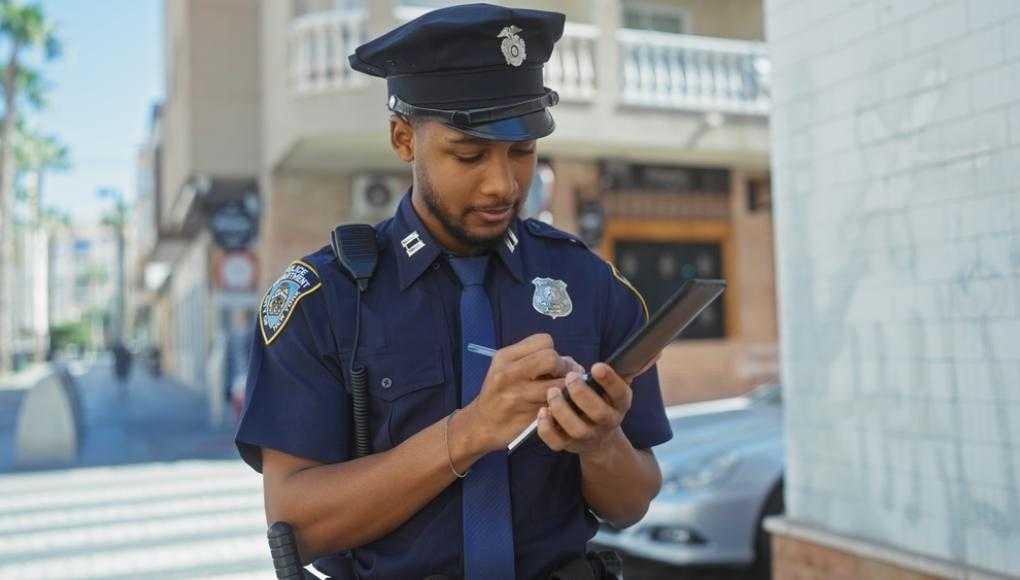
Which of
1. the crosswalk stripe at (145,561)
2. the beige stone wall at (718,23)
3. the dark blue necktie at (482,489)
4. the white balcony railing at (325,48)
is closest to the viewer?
the dark blue necktie at (482,489)

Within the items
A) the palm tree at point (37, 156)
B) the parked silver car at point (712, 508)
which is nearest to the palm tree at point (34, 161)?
the palm tree at point (37, 156)

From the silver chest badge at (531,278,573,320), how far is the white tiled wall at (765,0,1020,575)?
69.0 inches

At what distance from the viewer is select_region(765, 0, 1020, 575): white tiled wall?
3.00m

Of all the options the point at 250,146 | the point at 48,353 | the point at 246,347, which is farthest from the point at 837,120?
the point at 48,353

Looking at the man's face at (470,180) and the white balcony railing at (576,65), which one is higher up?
the white balcony railing at (576,65)

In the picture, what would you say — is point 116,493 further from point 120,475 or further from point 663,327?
point 663,327

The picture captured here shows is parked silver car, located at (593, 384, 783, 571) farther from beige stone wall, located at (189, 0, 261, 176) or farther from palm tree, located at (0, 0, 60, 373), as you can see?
palm tree, located at (0, 0, 60, 373)

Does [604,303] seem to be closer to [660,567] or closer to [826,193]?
[826,193]

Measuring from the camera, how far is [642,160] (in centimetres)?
1517

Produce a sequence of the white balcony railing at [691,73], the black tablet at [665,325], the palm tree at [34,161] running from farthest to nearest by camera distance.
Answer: the palm tree at [34,161], the white balcony railing at [691,73], the black tablet at [665,325]

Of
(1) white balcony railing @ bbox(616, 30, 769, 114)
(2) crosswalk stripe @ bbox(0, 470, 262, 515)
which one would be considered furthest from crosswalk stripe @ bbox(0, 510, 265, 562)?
(1) white balcony railing @ bbox(616, 30, 769, 114)

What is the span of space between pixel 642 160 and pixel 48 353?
54.0 m

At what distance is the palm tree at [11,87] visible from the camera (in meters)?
29.7

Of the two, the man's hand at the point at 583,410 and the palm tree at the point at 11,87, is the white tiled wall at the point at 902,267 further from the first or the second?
the palm tree at the point at 11,87
